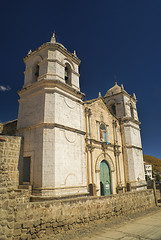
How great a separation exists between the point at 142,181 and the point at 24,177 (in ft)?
48.8

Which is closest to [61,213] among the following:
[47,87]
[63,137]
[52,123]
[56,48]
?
[63,137]

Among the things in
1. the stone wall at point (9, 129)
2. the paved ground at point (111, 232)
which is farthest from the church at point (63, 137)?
the paved ground at point (111, 232)

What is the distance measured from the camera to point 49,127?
11711 millimetres

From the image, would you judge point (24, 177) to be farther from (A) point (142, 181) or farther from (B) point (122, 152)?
(A) point (142, 181)

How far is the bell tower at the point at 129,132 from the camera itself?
782 inches

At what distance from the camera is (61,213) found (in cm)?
815

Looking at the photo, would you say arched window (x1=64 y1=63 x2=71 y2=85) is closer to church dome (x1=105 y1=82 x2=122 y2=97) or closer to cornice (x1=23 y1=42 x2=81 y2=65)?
cornice (x1=23 y1=42 x2=81 y2=65)

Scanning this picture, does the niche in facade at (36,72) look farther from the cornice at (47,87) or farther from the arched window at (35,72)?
the cornice at (47,87)

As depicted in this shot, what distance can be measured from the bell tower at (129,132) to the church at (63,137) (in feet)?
0.49

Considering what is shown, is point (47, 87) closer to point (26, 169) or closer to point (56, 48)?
point (56, 48)

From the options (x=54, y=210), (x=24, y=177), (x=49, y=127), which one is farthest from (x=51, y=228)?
(x=49, y=127)

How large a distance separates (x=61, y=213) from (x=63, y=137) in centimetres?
520

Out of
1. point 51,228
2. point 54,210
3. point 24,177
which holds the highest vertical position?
point 24,177

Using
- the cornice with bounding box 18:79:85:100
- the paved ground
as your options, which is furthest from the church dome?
the paved ground
